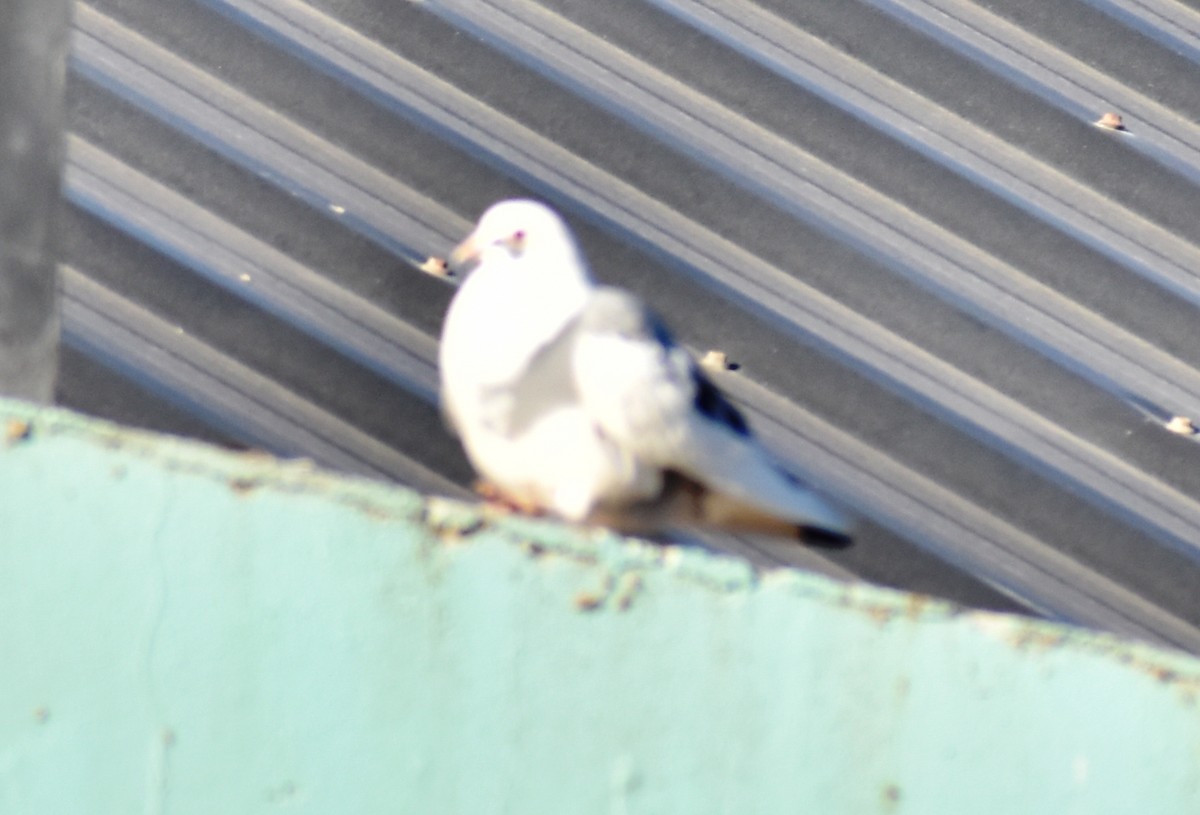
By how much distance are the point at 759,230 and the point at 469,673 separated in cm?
125

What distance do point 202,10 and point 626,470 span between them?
116 centimetres

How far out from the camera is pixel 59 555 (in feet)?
5.22

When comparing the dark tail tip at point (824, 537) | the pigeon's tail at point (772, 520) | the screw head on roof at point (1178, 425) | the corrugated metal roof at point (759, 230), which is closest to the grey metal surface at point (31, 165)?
the corrugated metal roof at point (759, 230)

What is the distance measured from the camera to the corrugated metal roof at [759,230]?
8.47 feet

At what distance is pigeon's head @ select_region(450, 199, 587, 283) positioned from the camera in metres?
2.33

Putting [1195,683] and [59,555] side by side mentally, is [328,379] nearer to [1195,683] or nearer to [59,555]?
[59,555]

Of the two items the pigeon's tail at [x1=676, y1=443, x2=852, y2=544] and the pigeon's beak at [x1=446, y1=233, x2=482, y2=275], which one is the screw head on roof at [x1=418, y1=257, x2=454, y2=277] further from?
the pigeon's tail at [x1=676, y1=443, x2=852, y2=544]

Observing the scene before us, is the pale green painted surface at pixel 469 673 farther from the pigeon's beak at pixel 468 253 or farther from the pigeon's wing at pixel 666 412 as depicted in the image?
the pigeon's beak at pixel 468 253

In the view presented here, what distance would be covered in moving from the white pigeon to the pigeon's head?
25 millimetres

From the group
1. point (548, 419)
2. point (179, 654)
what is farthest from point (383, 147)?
point (179, 654)

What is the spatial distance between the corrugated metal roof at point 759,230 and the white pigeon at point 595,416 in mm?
352

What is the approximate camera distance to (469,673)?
1.60 meters

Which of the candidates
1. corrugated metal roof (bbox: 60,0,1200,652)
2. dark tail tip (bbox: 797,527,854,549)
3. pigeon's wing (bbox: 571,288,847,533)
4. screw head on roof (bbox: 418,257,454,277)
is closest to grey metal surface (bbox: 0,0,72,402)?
corrugated metal roof (bbox: 60,0,1200,652)

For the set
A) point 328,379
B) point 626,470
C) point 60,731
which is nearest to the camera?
point 60,731
